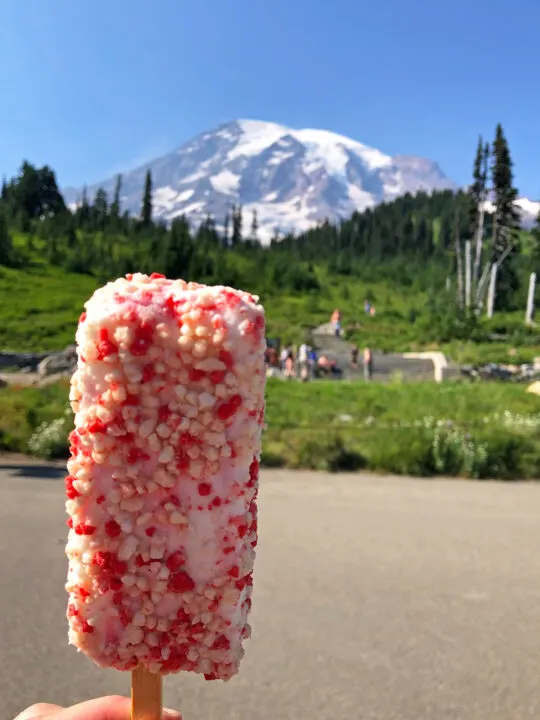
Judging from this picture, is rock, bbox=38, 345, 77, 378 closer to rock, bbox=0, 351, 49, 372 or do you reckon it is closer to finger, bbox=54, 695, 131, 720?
rock, bbox=0, 351, 49, 372

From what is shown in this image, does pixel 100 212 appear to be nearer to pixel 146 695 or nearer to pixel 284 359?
pixel 284 359

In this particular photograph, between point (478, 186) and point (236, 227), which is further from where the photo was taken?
point (236, 227)

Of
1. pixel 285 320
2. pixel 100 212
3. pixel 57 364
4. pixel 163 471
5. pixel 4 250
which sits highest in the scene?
pixel 100 212

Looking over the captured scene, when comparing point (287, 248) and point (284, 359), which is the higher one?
point (287, 248)

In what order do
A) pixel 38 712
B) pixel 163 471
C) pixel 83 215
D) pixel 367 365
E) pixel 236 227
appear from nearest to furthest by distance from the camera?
pixel 163 471, pixel 38 712, pixel 367 365, pixel 83 215, pixel 236 227

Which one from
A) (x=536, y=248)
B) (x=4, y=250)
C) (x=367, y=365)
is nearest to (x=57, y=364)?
(x=367, y=365)

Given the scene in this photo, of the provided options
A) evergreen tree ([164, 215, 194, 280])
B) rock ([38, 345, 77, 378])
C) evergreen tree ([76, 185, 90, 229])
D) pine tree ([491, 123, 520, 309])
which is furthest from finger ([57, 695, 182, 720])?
evergreen tree ([76, 185, 90, 229])

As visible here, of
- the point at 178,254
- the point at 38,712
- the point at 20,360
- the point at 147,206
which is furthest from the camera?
the point at 147,206
